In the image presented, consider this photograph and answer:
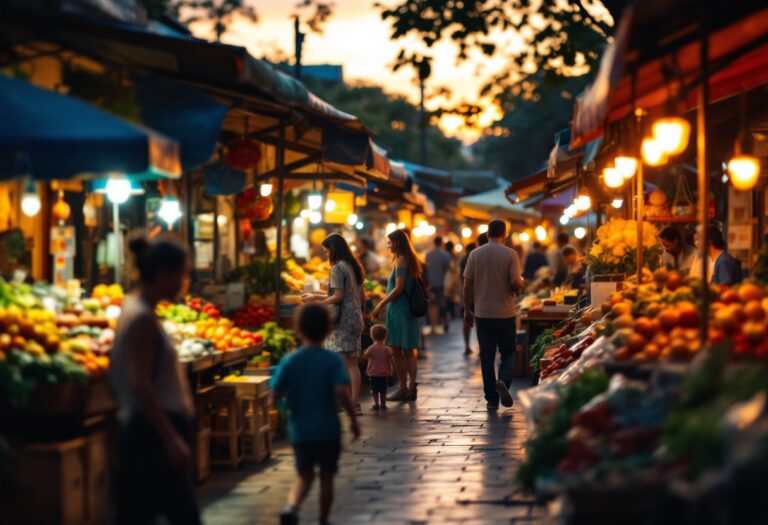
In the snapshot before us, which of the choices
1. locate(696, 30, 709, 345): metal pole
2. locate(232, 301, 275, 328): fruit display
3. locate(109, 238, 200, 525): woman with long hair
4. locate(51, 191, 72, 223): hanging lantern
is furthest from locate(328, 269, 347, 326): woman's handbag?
locate(109, 238, 200, 525): woman with long hair

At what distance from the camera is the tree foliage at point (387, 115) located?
56.2 metres

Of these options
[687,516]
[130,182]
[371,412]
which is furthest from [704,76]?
[371,412]

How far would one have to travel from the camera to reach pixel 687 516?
5316mm

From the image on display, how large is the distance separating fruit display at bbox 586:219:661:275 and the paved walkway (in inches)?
82.4

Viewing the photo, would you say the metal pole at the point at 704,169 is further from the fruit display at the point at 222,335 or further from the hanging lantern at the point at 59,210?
the hanging lantern at the point at 59,210

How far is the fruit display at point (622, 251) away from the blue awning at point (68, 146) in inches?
310

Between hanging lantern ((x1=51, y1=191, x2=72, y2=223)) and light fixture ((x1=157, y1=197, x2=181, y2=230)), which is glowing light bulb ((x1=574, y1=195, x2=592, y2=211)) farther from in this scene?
hanging lantern ((x1=51, y1=191, x2=72, y2=223))

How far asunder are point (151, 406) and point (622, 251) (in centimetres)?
927

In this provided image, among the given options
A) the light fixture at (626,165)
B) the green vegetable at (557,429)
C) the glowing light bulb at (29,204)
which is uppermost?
the light fixture at (626,165)

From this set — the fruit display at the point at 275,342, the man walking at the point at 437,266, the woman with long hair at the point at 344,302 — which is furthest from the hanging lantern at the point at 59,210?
the man walking at the point at 437,266

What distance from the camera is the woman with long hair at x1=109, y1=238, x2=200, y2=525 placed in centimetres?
596

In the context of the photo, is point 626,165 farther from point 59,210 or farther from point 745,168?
point 59,210

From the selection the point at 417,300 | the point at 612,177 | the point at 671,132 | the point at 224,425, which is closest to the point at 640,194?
the point at 612,177

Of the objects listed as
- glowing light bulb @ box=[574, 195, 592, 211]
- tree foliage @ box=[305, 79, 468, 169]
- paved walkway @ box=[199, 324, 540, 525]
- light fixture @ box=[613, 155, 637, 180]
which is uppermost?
tree foliage @ box=[305, 79, 468, 169]
